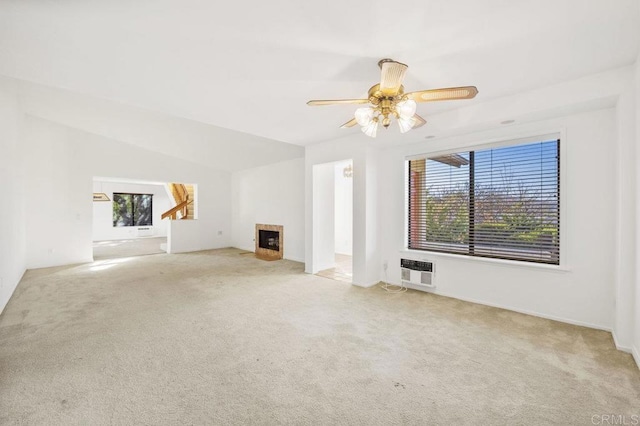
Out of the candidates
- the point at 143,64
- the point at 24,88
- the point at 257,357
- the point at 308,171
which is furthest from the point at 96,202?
the point at 257,357

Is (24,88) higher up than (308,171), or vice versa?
(24,88)

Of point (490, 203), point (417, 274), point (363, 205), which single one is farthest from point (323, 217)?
point (490, 203)

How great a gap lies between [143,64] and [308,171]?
3104 millimetres

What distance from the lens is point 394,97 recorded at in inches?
85.0

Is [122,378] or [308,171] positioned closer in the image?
[122,378]

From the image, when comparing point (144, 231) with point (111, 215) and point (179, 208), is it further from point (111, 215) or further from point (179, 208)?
point (179, 208)

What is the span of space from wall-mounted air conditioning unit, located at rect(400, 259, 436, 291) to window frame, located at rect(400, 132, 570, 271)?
0.16 meters

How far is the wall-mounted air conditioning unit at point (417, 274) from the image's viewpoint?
3.84 m

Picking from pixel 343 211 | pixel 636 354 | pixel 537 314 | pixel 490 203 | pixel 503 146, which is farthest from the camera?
pixel 343 211

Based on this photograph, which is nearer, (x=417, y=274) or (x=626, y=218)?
(x=626, y=218)

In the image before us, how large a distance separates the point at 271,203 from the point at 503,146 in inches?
212

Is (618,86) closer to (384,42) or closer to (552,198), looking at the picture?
(552,198)

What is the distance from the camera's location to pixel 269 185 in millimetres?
7273

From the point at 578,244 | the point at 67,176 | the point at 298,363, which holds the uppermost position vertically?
the point at 67,176
